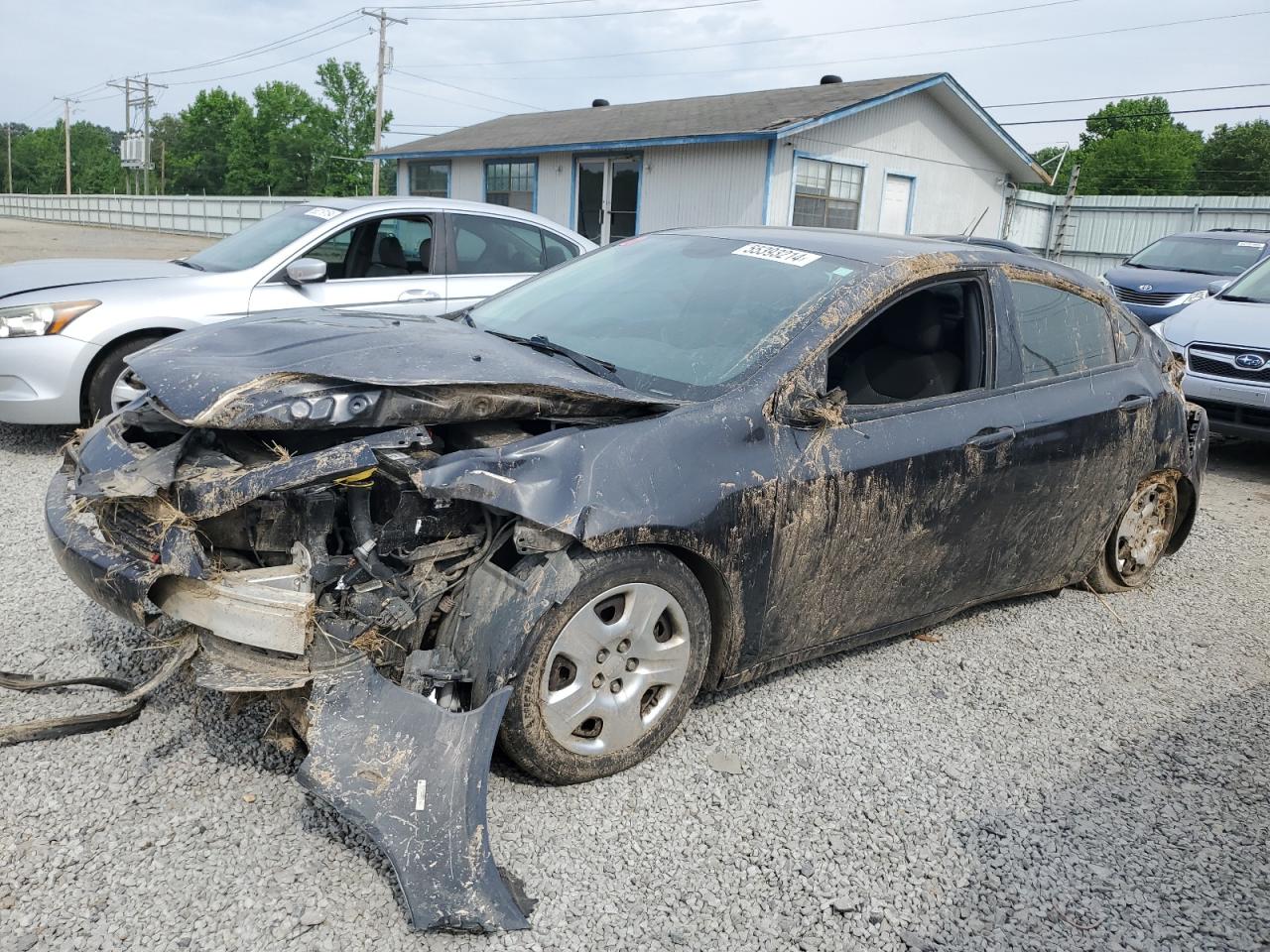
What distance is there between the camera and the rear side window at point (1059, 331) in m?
4.20

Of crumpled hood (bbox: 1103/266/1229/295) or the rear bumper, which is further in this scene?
crumpled hood (bbox: 1103/266/1229/295)

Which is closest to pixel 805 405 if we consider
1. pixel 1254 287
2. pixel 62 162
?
pixel 1254 287

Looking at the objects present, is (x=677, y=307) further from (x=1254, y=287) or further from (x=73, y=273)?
(x=1254, y=287)

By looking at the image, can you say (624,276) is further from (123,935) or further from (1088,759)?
(123,935)

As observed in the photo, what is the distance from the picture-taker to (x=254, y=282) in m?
6.76

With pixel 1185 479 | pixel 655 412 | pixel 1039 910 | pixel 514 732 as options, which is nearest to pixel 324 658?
pixel 514 732

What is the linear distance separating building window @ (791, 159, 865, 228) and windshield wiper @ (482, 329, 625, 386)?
15951mm

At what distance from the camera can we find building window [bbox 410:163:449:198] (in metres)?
25.7

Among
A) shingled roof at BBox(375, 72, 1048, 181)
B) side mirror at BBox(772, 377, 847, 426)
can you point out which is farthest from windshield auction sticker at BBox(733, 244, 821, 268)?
shingled roof at BBox(375, 72, 1048, 181)

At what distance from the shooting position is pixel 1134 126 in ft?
237

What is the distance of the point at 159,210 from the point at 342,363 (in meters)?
48.4

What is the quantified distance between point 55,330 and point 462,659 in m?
4.62

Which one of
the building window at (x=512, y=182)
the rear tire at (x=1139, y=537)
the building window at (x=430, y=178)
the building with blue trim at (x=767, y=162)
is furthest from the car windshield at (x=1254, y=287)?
the building window at (x=430, y=178)

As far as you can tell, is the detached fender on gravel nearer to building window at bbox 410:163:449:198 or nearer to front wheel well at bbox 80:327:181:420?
front wheel well at bbox 80:327:181:420
